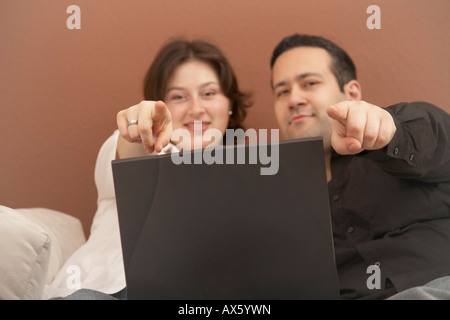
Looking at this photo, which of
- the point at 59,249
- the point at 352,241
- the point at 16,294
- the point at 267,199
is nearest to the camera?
the point at 267,199

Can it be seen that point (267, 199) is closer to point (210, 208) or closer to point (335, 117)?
point (210, 208)

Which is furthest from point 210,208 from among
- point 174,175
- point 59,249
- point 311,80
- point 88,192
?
point 88,192

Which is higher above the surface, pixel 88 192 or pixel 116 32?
pixel 116 32

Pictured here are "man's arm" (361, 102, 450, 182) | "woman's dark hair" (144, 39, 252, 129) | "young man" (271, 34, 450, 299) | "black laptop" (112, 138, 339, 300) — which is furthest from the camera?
"woman's dark hair" (144, 39, 252, 129)

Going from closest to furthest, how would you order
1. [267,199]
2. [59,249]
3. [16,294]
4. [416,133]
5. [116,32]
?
[267,199]
[16,294]
[416,133]
[59,249]
[116,32]

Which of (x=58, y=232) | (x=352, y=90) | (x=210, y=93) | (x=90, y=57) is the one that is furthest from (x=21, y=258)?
(x=352, y=90)

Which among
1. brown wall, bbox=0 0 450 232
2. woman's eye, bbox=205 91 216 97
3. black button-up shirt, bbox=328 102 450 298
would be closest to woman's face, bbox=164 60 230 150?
woman's eye, bbox=205 91 216 97

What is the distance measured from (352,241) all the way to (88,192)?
1016 mm

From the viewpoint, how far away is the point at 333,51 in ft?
4.77

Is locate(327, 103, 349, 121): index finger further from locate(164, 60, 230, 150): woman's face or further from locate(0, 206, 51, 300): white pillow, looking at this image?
locate(164, 60, 230, 150): woman's face

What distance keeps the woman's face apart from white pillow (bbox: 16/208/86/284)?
45 centimetres

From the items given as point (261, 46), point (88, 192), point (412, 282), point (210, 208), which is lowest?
point (412, 282)

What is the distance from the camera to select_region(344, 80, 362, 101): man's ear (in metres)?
1.43
